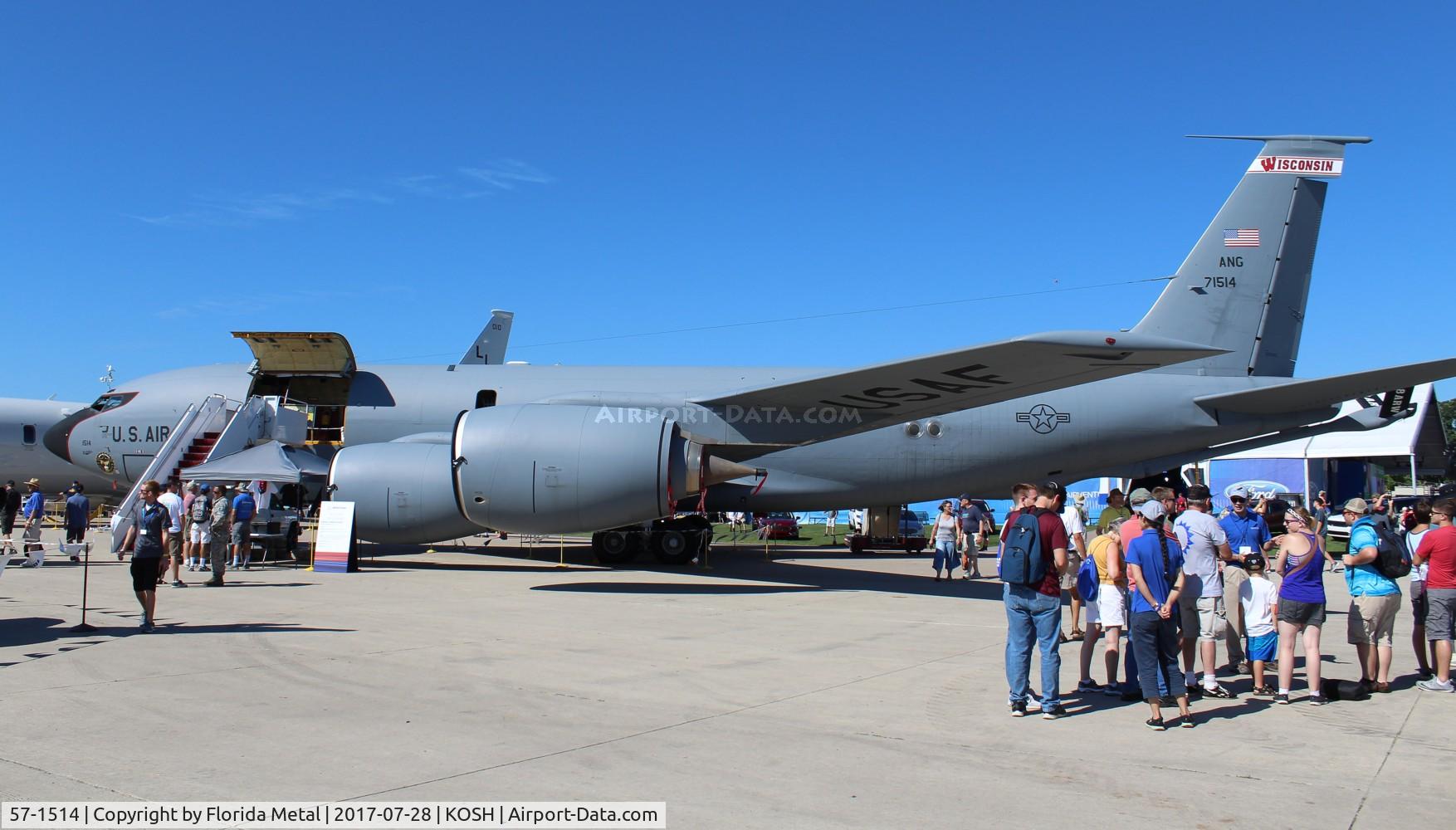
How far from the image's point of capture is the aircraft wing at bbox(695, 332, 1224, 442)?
11.2 m

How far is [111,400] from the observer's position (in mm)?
19578

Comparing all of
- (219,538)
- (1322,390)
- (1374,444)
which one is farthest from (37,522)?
(1374,444)

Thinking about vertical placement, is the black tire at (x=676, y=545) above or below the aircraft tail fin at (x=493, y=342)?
below

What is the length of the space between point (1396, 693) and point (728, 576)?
10028 mm

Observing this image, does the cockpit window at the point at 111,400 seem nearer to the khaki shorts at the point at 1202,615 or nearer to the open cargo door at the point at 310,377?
the open cargo door at the point at 310,377

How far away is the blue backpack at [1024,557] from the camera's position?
22.1ft

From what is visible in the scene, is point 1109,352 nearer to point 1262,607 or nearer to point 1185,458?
point 1262,607

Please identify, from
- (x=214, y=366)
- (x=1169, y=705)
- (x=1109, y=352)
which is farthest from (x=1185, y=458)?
(x=214, y=366)

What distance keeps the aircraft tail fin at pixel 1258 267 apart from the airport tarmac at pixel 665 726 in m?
7.50

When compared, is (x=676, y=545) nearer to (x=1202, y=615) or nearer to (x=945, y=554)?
(x=945, y=554)

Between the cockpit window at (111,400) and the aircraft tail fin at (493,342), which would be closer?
the cockpit window at (111,400)

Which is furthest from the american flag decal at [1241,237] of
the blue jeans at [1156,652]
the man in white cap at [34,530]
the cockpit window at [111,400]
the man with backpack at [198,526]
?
the cockpit window at [111,400]

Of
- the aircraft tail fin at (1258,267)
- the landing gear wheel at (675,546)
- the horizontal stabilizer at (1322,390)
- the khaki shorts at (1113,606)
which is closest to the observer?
the khaki shorts at (1113,606)

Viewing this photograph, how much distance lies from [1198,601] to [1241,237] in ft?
39.7
